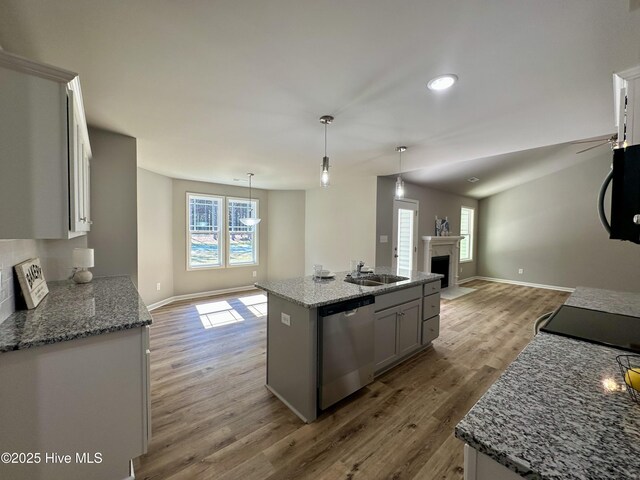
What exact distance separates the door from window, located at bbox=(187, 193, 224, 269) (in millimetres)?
3833

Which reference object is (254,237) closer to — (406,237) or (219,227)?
(219,227)

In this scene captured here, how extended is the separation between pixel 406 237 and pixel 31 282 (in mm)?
5445

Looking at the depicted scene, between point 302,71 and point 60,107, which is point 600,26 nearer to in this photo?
point 302,71

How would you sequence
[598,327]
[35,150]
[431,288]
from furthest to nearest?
[431,288], [598,327], [35,150]

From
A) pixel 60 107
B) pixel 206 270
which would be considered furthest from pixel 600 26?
pixel 206 270

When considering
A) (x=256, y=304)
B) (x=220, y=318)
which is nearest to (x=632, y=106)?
(x=220, y=318)

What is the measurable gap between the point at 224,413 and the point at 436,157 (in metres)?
3.79

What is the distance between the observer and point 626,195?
0.86 meters

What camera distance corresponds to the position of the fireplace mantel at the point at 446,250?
593cm

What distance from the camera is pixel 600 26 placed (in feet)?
4.15

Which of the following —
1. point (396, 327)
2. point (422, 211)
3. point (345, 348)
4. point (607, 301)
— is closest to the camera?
point (607, 301)

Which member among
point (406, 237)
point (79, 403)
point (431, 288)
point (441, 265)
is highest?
point (406, 237)

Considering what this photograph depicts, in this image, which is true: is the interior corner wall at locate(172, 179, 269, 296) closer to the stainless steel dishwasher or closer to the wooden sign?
the wooden sign

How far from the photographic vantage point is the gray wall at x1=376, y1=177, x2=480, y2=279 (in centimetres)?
492
